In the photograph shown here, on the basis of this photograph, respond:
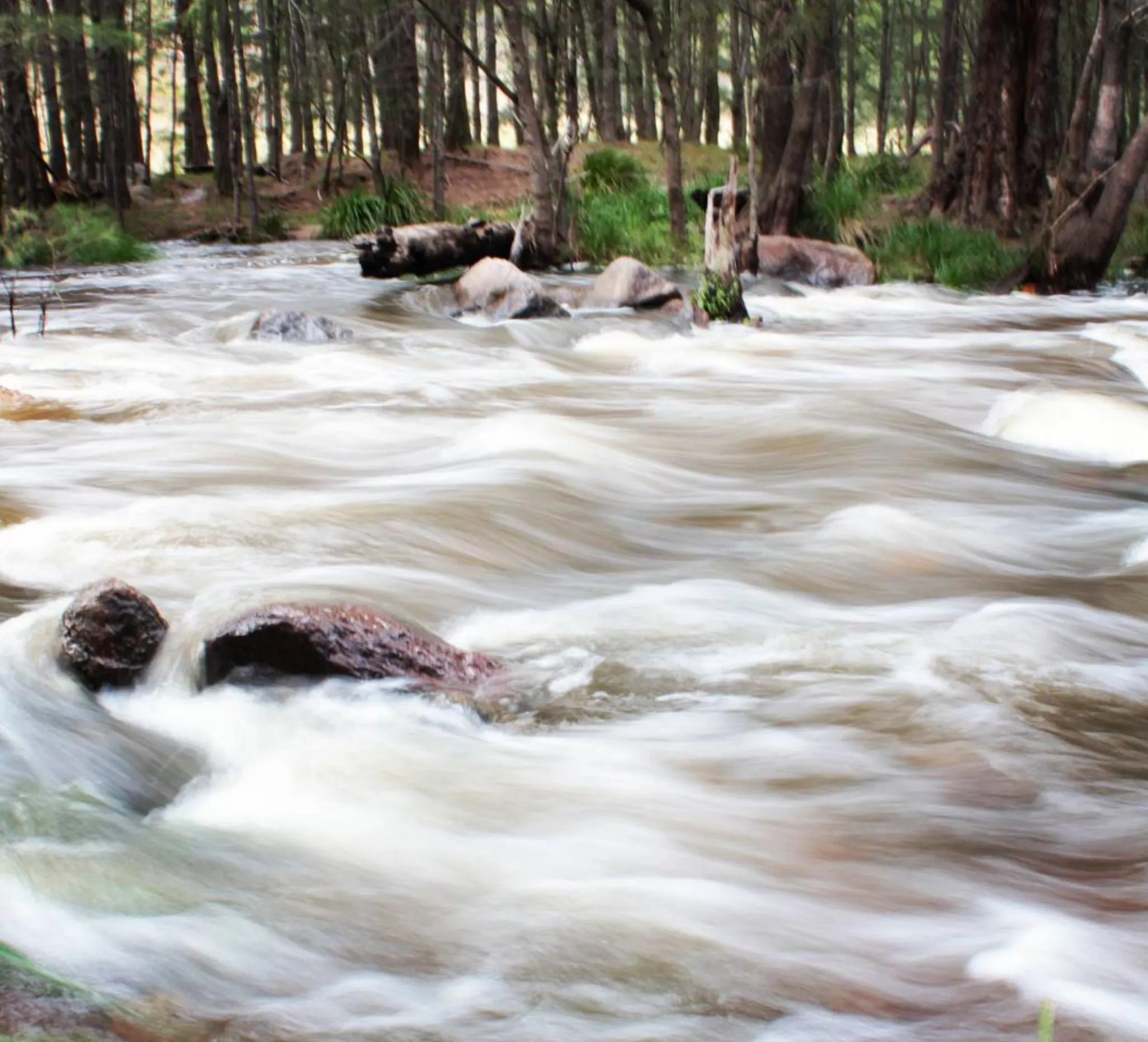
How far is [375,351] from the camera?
962 cm

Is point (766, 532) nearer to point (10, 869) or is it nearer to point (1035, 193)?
point (10, 869)

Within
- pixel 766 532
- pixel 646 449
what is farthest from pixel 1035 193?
pixel 766 532

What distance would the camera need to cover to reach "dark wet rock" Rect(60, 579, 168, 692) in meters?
3.34

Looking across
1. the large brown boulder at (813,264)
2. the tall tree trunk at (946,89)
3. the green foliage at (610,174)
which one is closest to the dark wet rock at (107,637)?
the large brown boulder at (813,264)

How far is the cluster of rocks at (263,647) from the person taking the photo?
3.33 metres

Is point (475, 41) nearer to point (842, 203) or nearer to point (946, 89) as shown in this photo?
point (946, 89)

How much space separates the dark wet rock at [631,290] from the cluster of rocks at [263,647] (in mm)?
8690

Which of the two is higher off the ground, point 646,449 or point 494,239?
point 494,239

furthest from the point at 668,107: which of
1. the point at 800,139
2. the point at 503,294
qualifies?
the point at 503,294

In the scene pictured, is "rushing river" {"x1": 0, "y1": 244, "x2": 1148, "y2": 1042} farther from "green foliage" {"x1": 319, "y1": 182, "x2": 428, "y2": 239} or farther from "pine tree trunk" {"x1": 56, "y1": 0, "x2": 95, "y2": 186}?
"pine tree trunk" {"x1": 56, "y1": 0, "x2": 95, "y2": 186}

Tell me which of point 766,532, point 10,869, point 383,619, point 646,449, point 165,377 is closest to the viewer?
point 10,869

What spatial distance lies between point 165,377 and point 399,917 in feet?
21.9

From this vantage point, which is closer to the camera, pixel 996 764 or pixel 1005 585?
pixel 996 764

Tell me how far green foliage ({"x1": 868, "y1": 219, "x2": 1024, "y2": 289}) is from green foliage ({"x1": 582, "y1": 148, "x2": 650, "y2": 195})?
5608mm
